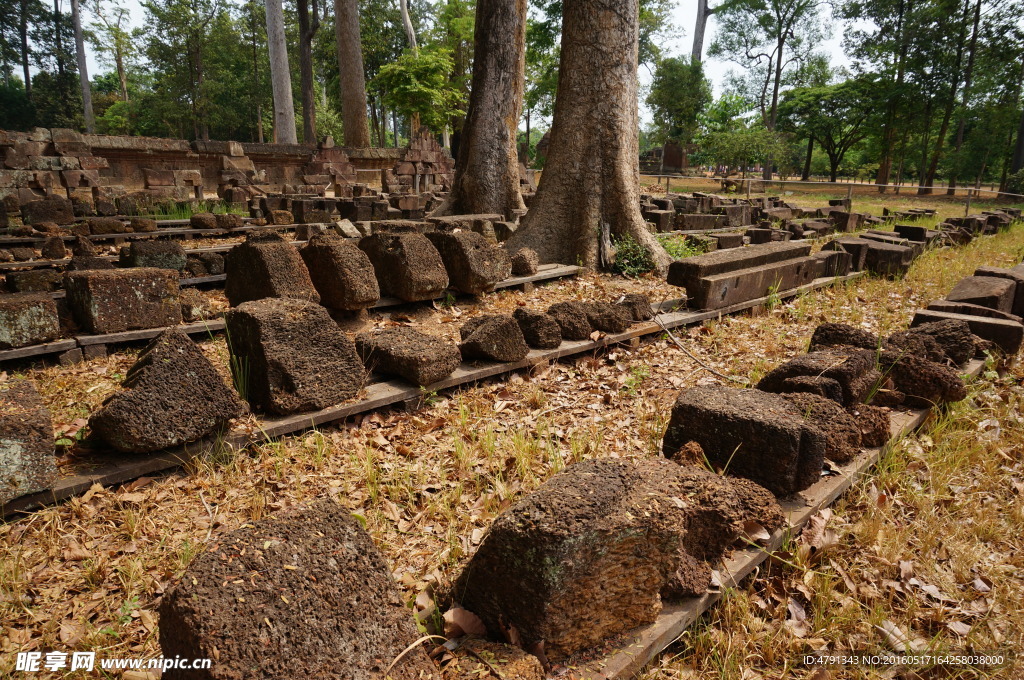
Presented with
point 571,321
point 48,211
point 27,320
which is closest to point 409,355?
point 571,321

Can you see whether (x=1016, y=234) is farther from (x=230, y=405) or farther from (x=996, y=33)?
(x=996, y=33)

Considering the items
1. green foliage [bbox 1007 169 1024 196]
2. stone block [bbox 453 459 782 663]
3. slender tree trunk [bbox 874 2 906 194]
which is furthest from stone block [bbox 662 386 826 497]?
slender tree trunk [bbox 874 2 906 194]

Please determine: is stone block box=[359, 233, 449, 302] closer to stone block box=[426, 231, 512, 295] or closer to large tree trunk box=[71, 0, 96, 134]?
stone block box=[426, 231, 512, 295]

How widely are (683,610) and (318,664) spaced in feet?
4.15

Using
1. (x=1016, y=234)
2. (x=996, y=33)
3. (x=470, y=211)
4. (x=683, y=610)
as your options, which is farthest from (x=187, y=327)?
(x=996, y=33)

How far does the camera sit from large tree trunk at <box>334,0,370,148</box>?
2162 cm

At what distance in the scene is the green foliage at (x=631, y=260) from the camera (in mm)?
7508

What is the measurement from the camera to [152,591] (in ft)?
7.44

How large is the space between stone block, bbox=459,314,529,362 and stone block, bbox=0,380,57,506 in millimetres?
2469

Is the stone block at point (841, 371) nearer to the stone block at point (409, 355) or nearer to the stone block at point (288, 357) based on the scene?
the stone block at point (409, 355)

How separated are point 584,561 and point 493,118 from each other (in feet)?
29.9

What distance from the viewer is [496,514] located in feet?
9.20

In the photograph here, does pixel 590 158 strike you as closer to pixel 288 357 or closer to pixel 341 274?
pixel 341 274

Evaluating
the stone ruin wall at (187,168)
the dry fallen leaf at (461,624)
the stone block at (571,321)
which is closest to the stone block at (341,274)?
the stone block at (571,321)
